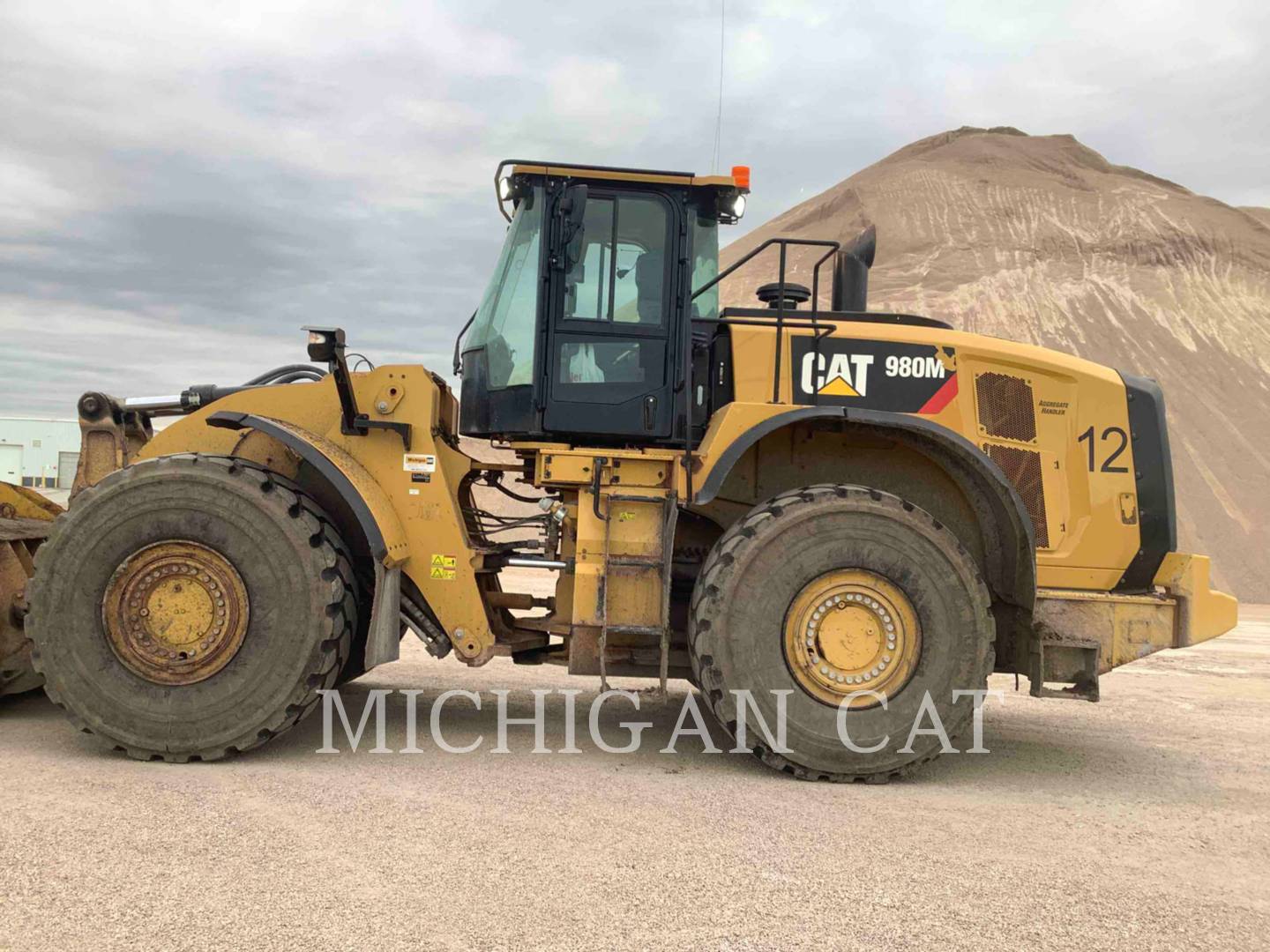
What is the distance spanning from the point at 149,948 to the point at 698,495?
3081mm

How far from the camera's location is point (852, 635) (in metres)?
5.13

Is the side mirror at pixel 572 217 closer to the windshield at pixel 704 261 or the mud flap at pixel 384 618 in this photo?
the windshield at pixel 704 261

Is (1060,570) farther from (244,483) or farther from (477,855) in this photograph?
(244,483)

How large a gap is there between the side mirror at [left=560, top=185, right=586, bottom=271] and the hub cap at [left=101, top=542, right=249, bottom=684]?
2311 mm

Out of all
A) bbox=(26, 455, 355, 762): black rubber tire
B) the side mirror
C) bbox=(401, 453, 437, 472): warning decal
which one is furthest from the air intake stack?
bbox=(26, 455, 355, 762): black rubber tire

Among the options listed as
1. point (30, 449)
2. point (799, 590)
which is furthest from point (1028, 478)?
point (30, 449)

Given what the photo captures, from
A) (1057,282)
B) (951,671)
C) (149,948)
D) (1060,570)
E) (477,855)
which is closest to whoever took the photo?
(149,948)

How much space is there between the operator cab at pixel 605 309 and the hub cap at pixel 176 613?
5.20 ft

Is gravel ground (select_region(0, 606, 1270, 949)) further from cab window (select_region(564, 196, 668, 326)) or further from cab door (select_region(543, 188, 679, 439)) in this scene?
cab window (select_region(564, 196, 668, 326))

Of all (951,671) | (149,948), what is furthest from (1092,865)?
(149,948)

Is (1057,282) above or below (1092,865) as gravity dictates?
above

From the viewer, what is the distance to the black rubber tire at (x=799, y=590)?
5027mm

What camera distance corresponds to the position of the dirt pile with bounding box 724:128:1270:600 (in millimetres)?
25516

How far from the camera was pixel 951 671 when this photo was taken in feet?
16.7
